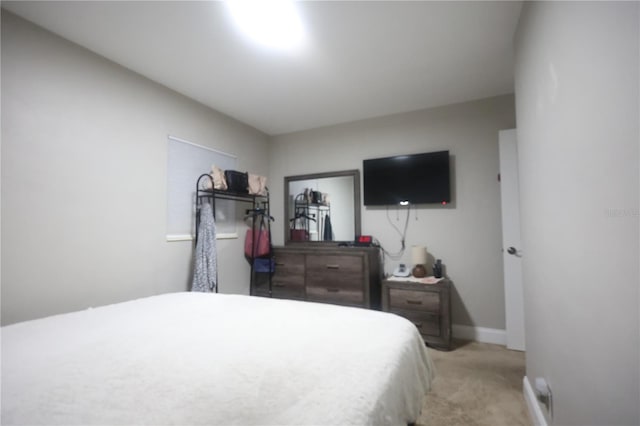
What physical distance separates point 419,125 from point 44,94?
328 cm

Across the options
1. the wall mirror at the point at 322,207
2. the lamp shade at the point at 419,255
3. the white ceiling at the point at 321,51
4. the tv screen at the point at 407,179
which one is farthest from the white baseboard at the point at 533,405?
the white ceiling at the point at 321,51

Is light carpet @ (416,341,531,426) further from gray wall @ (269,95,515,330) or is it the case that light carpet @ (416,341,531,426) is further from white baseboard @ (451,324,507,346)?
gray wall @ (269,95,515,330)

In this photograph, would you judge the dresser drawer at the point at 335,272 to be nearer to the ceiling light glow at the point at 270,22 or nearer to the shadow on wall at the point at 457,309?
the shadow on wall at the point at 457,309

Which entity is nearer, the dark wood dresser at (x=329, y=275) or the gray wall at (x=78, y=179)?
the gray wall at (x=78, y=179)

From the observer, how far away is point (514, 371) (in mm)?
2127

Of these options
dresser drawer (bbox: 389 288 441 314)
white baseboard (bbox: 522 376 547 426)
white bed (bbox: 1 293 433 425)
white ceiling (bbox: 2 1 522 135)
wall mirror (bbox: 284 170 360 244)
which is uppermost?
white ceiling (bbox: 2 1 522 135)

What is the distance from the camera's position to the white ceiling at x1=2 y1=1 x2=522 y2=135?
5.54 feet

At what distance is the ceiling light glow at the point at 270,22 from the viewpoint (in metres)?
1.65

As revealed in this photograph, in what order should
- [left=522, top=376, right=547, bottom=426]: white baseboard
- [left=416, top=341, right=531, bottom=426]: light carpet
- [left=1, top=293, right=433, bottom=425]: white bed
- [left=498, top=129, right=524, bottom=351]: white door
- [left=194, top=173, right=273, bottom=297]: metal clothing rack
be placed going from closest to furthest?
[left=1, top=293, right=433, bottom=425]: white bed → [left=522, top=376, right=547, bottom=426]: white baseboard → [left=416, top=341, right=531, bottom=426]: light carpet → [left=498, top=129, right=524, bottom=351]: white door → [left=194, top=173, right=273, bottom=297]: metal clothing rack

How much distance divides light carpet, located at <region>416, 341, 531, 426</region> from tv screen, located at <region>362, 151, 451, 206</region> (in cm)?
150

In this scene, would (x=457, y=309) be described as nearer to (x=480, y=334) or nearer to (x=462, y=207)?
(x=480, y=334)

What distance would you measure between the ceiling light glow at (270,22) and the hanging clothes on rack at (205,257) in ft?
5.40

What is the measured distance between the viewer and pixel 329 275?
10.00ft

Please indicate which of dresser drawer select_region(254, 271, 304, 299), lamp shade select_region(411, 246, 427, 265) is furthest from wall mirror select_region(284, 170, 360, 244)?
lamp shade select_region(411, 246, 427, 265)
